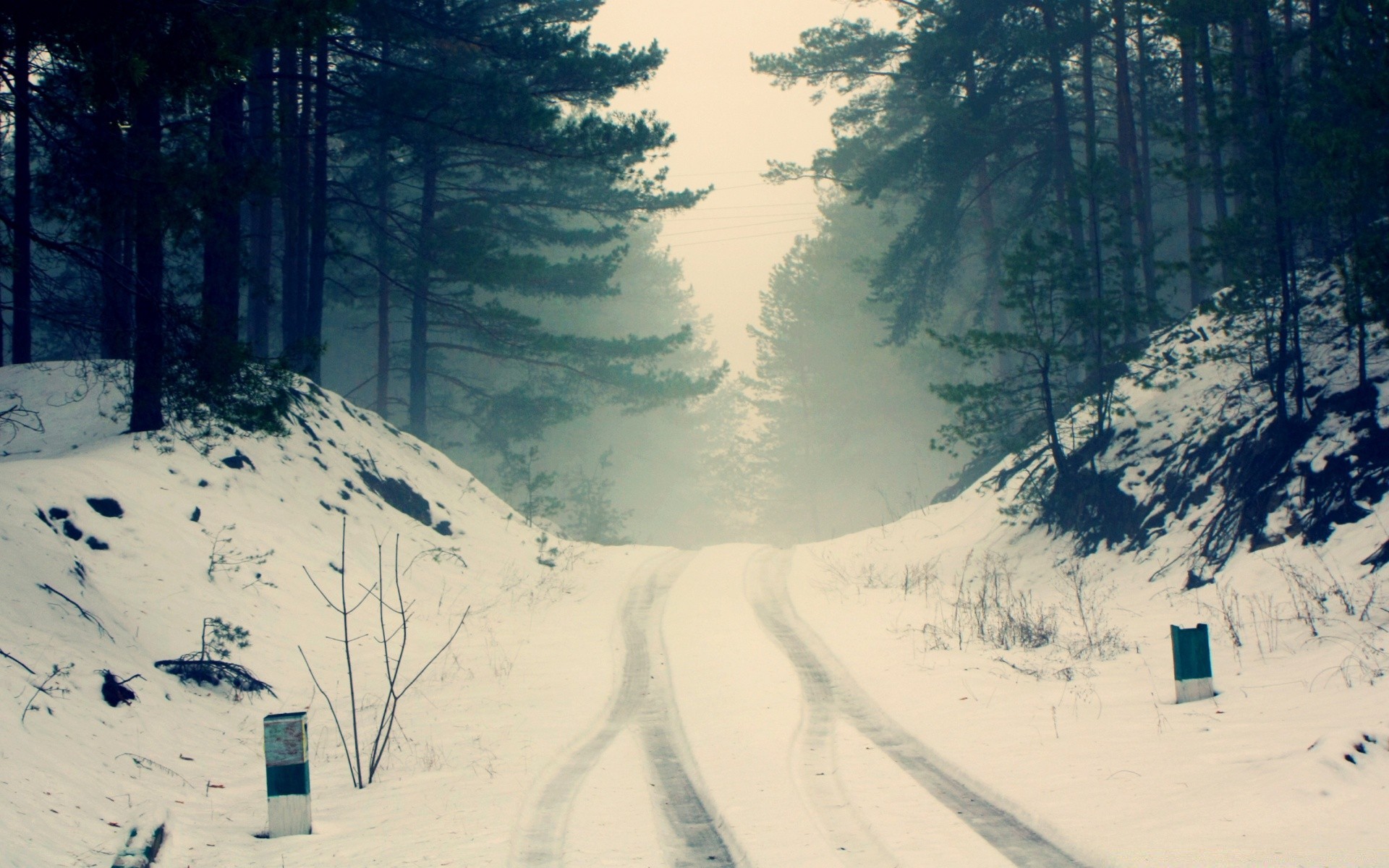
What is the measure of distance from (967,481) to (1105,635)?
57.7ft

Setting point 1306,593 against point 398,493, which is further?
point 398,493

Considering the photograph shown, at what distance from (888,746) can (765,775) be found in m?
1.16

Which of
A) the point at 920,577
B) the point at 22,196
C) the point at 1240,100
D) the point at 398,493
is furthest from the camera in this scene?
the point at 398,493

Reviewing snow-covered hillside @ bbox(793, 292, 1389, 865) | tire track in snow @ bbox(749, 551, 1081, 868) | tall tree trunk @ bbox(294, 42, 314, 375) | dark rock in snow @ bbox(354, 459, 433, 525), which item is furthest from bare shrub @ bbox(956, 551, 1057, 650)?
tall tree trunk @ bbox(294, 42, 314, 375)

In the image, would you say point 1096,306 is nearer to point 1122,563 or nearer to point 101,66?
point 1122,563

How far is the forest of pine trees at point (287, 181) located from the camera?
8.08m

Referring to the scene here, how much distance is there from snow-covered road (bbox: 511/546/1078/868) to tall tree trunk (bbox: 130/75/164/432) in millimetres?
5955

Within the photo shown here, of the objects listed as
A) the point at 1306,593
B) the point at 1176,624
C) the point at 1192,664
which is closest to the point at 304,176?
the point at 1176,624

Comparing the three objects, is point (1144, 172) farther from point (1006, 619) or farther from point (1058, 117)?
point (1006, 619)

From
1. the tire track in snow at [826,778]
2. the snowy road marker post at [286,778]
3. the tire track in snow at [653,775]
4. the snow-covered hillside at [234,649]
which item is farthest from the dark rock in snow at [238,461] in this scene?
the snowy road marker post at [286,778]

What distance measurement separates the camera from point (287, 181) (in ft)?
59.4

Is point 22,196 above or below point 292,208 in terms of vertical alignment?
below

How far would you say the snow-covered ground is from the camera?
5.34 m

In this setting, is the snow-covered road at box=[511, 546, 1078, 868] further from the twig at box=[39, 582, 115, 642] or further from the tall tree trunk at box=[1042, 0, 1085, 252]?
the tall tree trunk at box=[1042, 0, 1085, 252]
